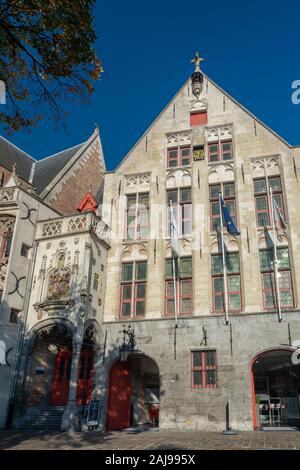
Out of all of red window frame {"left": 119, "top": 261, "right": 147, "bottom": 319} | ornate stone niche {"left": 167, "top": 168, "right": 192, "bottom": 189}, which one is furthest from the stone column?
ornate stone niche {"left": 167, "top": 168, "right": 192, "bottom": 189}

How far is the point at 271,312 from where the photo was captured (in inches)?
667

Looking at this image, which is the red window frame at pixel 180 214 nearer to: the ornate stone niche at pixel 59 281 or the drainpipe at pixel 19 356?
the ornate stone niche at pixel 59 281

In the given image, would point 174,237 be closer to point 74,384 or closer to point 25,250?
point 25,250

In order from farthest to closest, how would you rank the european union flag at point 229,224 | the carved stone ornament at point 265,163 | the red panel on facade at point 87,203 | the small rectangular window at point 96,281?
the red panel on facade at point 87,203, the carved stone ornament at point 265,163, the small rectangular window at point 96,281, the european union flag at point 229,224

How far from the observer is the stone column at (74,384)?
51.1 ft

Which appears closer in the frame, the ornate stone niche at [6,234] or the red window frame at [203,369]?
the red window frame at [203,369]

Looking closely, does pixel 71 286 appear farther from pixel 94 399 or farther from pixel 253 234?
pixel 253 234

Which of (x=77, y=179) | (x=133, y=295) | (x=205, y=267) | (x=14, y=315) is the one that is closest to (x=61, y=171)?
(x=77, y=179)

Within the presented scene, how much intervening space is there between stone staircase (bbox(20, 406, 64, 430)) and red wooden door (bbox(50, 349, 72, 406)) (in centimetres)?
90

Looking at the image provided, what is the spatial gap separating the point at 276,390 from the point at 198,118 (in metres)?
15.0

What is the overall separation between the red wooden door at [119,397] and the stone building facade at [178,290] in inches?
3.2

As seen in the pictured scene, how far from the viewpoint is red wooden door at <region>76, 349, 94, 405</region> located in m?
18.1

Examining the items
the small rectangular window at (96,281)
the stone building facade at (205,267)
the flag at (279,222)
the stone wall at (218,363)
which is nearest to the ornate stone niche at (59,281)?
the small rectangular window at (96,281)
